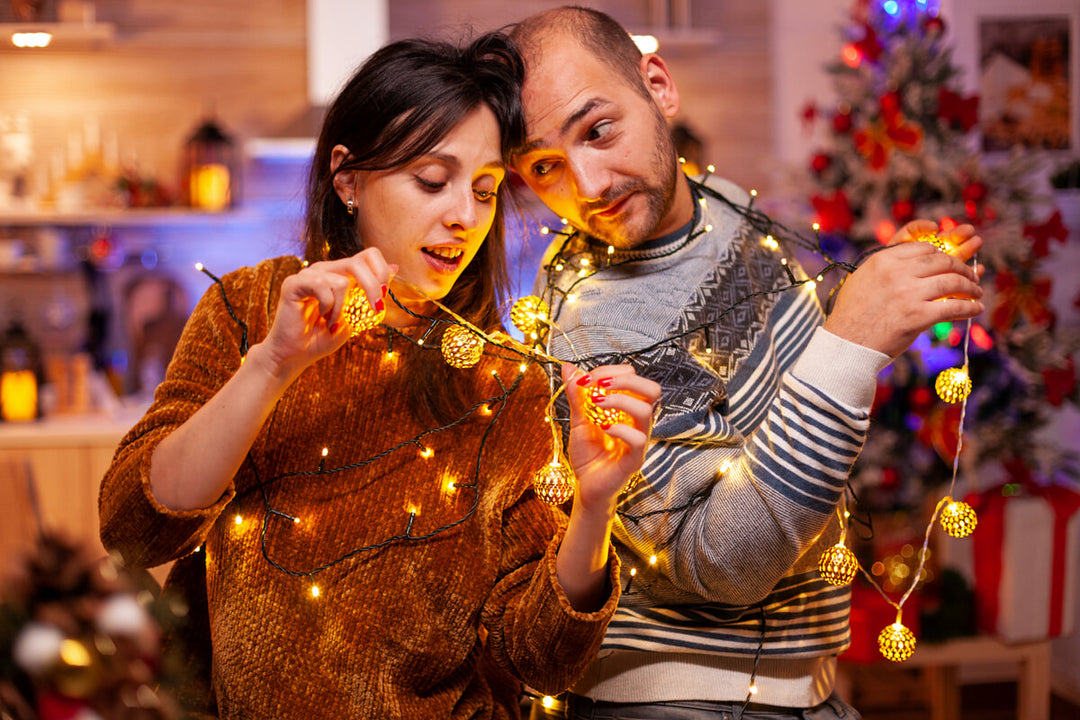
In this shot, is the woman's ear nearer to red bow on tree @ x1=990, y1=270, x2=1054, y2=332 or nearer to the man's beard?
the man's beard

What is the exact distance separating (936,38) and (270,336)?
7.91 feet

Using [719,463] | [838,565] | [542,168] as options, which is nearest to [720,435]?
[719,463]

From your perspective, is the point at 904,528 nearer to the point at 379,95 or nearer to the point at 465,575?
the point at 465,575

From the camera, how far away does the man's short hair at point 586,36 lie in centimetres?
123

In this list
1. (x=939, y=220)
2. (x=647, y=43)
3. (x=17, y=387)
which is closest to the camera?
(x=939, y=220)

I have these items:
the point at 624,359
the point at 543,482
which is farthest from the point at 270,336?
the point at 624,359

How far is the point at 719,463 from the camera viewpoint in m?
1.16

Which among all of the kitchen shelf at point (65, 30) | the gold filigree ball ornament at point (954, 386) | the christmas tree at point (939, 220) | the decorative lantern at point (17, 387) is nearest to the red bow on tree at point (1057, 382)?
the christmas tree at point (939, 220)

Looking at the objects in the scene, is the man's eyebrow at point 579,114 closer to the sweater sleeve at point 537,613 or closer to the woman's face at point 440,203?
the woman's face at point 440,203

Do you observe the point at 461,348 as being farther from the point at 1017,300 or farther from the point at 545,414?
the point at 1017,300

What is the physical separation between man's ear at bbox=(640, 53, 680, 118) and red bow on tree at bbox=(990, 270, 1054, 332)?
61.8 inches

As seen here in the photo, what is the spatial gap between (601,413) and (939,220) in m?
1.89

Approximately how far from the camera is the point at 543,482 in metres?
0.99

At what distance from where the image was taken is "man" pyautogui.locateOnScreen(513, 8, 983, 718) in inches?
40.4
